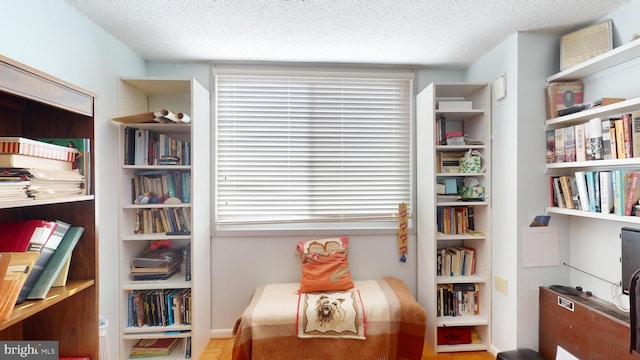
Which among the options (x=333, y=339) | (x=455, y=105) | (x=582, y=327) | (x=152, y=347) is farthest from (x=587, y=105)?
(x=152, y=347)

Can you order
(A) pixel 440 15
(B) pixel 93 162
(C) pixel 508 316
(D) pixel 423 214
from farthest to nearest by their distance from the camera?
(D) pixel 423 214, (C) pixel 508 316, (A) pixel 440 15, (B) pixel 93 162

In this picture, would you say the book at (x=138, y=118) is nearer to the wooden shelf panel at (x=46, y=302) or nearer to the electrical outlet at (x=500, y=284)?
the wooden shelf panel at (x=46, y=302)

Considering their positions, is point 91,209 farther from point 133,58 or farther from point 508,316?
point 508,316

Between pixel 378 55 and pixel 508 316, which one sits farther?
pixel 378 55

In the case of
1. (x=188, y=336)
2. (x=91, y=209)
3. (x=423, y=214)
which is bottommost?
(x=188, y=336)

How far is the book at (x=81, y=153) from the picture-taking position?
1182mm

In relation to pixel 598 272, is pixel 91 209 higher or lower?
higher

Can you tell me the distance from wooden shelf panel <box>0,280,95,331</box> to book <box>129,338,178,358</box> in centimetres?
128

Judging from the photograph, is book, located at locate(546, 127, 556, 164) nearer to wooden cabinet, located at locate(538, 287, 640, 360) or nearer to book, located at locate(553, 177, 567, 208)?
book, located at locate(553, 177, 567, 208)

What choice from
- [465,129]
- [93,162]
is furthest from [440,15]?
[93,162]

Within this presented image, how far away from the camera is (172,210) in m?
2.17

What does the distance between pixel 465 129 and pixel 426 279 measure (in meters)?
1.39

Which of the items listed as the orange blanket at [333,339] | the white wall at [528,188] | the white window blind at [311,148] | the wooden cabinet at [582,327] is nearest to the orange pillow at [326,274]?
the orange blanket at [333,339]

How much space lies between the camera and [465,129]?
2574 mm
